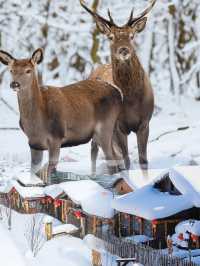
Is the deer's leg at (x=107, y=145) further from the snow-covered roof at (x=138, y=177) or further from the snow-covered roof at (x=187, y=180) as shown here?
the snow-covered roof at (x=187, y=180)

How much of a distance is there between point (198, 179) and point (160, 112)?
1449cm

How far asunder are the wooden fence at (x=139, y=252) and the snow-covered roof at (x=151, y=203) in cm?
75

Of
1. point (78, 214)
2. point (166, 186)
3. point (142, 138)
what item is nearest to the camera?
point (142, 138)

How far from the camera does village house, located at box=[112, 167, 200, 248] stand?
49.9 ft

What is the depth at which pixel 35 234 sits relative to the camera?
17.3m

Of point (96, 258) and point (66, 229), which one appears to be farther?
point (66, 229)

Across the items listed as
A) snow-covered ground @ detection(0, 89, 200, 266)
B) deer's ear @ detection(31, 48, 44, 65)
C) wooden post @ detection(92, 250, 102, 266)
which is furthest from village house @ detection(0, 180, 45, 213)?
deer's ear @ detection(31, 48, 44, 65)

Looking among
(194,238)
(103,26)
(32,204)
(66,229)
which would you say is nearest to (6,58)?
(103,26)

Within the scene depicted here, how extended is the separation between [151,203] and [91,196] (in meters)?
2.54

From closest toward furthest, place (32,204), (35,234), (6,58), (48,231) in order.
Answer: (6,58)
(48,231)
(35,234)
(32,204)

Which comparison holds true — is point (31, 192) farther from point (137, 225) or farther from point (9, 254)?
point (9, 254)

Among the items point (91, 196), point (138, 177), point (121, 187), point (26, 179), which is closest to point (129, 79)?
point (138, 177)

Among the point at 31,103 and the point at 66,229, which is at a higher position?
the point at 31,103

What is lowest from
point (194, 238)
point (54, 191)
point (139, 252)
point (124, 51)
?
point (139, 252)
